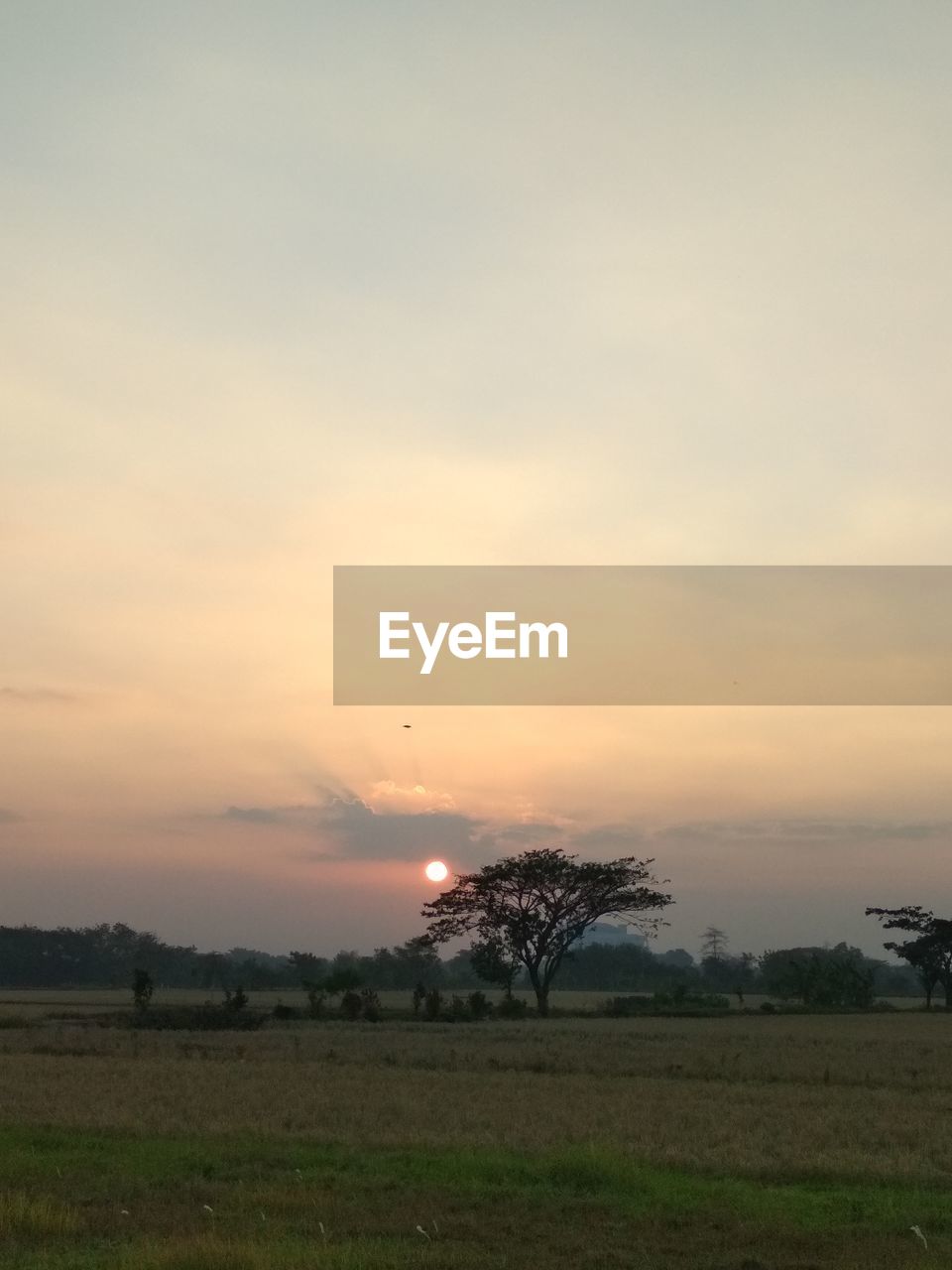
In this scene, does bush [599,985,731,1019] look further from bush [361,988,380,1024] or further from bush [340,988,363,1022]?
bush [340,988,363,1022]

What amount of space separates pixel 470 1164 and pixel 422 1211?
3.34m

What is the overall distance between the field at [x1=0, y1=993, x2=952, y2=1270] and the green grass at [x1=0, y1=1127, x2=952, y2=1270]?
0.16 ft

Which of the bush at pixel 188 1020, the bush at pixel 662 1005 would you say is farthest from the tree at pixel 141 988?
the bush at pixel 662 1005

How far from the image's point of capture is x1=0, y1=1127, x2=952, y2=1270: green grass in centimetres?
1291

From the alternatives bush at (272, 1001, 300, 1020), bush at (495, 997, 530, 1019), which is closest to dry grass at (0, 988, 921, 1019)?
bush at (495, 997, 530, 1019)

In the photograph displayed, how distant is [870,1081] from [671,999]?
5998 centimetres

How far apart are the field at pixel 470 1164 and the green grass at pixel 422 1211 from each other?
0.05 m

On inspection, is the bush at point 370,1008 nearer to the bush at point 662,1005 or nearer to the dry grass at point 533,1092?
the bush at point 662,1005

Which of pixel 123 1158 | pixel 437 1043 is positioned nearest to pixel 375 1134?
pixel 123 1158

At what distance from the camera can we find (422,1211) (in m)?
15.2

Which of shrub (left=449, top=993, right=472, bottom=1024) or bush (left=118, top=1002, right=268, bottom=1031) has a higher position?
bush (left=118, top=1002, right=268, bottom=1031)

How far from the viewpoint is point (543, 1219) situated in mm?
15047

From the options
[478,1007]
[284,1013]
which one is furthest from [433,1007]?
[284,1013]

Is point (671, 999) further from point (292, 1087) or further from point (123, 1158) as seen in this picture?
point (123, 1158)
